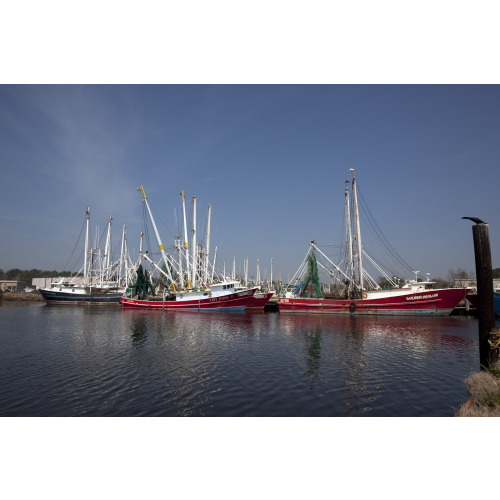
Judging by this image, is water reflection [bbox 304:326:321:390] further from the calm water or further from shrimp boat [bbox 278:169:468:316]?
shrimp boat [bbox 278:169:468:316]

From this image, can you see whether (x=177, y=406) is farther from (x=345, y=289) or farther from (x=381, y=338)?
(x=345, y=289)

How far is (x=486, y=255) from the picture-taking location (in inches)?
439

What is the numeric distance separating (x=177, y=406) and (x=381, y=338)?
20726 millimetres

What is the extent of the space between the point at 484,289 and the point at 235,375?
10.8m

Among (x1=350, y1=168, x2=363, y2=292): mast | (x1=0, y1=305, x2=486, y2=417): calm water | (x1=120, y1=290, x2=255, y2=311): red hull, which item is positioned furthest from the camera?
(x1=120, y1=290, x2=255, y2=311): red hull

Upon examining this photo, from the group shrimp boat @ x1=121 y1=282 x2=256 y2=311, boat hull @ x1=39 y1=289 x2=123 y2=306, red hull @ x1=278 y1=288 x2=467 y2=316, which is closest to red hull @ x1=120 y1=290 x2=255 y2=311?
shrimp boat @ x1=121 y1=282 x2=256 y2=311

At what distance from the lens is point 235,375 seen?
15.4 metres

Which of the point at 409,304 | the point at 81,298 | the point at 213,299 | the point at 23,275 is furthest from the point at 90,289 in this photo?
the point at 23,275

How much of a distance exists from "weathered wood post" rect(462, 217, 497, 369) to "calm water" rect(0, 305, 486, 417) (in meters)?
2.14

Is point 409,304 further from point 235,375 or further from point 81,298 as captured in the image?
point 81,298

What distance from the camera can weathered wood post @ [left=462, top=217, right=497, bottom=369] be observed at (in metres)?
10.8

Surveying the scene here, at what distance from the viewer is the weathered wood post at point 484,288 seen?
35.6ft

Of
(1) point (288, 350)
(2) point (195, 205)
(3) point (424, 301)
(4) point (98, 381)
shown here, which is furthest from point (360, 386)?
(2) point (195, 205)
